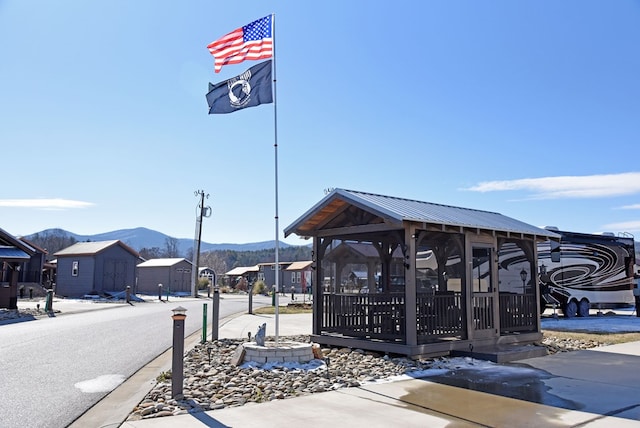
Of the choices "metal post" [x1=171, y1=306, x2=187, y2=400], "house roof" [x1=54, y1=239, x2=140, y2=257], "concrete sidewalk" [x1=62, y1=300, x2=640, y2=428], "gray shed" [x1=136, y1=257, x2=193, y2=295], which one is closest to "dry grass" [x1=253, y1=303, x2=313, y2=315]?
"concrete sidewalk" [x1=62, y1=300, x2=640, y2=428]

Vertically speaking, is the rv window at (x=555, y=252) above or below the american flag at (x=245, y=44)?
below

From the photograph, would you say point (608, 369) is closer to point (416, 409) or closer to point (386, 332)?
point (386, 332)

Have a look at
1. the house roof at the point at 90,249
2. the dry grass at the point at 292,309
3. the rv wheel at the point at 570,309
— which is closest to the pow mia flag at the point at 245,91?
the dry grass at the point at 292,309

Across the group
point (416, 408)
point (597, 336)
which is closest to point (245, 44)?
point (416, 408)

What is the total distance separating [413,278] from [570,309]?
14366 millimetres

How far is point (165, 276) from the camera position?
51594 millimetres

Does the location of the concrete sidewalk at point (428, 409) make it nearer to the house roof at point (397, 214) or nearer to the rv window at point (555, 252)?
the house roof at point (397, 214)

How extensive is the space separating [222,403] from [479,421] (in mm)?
3141

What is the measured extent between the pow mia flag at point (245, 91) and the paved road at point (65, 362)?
5472 mm

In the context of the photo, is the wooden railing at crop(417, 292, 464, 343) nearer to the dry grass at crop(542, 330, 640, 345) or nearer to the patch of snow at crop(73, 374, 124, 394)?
the dry grass at crop(542, 330, 640, 345)

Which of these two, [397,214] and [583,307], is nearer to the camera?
[397,214]

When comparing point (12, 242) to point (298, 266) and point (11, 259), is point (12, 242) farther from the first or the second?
point (298, 266)

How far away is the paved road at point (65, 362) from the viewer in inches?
265

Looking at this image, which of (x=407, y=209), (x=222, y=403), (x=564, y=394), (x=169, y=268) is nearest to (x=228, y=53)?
(x=407, y=209)
